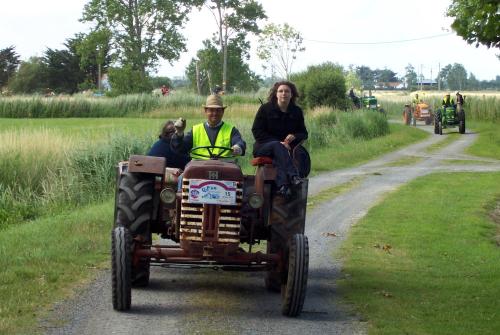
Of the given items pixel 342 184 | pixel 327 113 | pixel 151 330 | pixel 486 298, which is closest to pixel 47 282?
pixel 151 330

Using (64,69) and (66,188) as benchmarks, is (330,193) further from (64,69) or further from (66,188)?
(64,69)

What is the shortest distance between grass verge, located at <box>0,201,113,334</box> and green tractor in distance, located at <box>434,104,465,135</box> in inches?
1331

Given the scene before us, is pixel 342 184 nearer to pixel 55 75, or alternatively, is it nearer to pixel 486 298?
pixel 486 298

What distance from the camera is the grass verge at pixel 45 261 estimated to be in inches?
357

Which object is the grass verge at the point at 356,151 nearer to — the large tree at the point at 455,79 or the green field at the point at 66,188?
the green field at the point at 66,188

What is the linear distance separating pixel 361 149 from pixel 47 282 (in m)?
25.9

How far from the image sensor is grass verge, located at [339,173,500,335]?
9.27 meters

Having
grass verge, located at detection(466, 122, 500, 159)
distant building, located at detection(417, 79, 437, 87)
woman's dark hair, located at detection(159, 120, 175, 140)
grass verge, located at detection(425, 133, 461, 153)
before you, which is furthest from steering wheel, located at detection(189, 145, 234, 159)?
distant building, located at detection(417, 79, 437, 87)

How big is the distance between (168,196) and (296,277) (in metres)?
1.48

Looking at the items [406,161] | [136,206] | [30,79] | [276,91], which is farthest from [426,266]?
[30,79]

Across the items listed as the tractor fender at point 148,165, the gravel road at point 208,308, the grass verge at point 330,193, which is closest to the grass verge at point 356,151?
the grass verge at point 330,193

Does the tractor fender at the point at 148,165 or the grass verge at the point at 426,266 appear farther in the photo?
the tractor fender at the point at 148,165

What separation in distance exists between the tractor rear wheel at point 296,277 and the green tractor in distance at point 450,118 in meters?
40.0

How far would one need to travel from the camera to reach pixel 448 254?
13539mm
